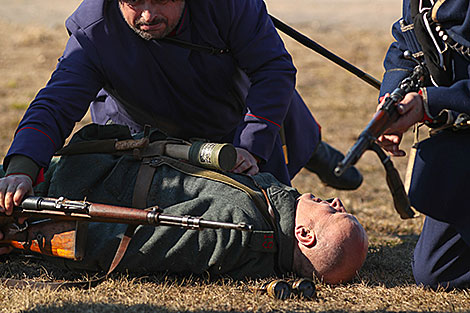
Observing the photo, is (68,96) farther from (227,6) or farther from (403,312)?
(403,312)

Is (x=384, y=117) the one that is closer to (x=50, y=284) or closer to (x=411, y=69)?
(x=411, y=69)

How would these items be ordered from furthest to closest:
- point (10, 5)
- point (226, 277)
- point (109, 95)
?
point (10, 5) → point (109, 95) → point (226, 277)

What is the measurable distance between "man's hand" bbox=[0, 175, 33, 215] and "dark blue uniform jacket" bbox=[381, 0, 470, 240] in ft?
6.24

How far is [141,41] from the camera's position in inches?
161

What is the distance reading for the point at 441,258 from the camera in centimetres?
373

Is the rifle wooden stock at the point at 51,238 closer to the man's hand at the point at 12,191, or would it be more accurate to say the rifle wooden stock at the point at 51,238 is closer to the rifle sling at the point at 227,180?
the man's hand at the point at 12,191

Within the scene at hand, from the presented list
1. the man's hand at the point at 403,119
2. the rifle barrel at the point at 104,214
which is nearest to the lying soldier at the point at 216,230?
the rifle barrel at the point at 104,214

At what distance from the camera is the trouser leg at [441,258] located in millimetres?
3621

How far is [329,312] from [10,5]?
21.5 meters

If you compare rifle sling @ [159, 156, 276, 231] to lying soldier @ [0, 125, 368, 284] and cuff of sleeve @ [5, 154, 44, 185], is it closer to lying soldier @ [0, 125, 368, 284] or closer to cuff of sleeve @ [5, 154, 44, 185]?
lying soldier @ [0, 125, 368, 284]

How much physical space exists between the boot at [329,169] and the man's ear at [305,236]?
2.06 meters

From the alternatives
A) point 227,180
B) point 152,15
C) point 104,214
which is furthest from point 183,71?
point 104,214

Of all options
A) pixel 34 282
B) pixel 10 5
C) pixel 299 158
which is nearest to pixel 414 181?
pixel 299 158

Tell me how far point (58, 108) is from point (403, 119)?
6.27 feet
